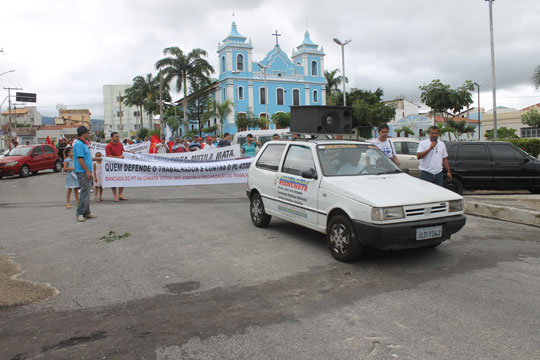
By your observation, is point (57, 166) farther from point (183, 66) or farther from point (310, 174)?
point (183, 66)

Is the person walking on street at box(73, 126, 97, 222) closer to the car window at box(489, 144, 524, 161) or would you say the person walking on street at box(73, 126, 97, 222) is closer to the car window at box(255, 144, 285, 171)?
the car window at box(255, 144, 285, 171)

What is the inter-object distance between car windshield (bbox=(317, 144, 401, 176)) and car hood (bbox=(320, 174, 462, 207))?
0.64 feet

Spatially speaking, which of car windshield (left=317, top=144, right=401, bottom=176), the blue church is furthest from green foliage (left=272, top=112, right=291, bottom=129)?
car windshield (left=317, top=144, right=401, bottom=176)

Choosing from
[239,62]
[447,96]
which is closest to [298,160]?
[447,96]

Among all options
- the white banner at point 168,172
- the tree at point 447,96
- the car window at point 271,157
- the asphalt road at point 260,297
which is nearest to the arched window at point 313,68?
the tree at point 447,96

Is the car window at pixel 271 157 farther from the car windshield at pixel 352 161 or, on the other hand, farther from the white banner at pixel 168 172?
the white banner at pixel 168 172

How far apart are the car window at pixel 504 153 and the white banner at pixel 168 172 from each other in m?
6.80

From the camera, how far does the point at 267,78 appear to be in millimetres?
68562

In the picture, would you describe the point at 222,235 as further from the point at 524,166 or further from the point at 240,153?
the point at 524,166

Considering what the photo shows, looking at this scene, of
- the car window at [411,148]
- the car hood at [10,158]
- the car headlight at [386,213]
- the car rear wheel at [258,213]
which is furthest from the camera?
the car hood at [10,158]

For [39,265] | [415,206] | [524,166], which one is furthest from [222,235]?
[524,166]

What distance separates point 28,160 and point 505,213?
22649mm

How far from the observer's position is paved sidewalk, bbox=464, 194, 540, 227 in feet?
27.3

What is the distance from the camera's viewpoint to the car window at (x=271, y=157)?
25.3 feet
